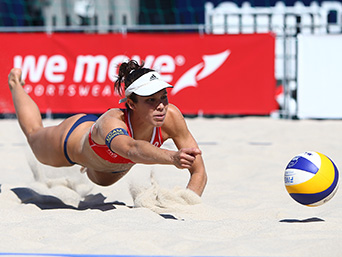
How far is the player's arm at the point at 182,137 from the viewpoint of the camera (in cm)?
336

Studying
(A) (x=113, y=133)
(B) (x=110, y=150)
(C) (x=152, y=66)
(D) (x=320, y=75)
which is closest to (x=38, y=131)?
(B) (x=110, y=150)

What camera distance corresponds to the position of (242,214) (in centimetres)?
323

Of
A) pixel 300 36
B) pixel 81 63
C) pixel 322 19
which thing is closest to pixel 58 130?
pixel 81 63

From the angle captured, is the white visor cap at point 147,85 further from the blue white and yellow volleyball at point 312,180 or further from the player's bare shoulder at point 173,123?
the blue white and yellow volleyball at point 312,180

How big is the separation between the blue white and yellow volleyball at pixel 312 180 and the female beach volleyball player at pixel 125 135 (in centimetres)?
61

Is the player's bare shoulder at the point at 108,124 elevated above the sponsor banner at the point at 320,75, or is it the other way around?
the player's bare shoulder at the point at 108,124

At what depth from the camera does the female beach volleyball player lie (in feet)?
9.04

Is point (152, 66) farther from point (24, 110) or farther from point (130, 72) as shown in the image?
point (130, 72)

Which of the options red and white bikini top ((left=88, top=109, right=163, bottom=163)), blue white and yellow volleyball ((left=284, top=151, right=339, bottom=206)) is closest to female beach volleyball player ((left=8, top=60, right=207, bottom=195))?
red and white bikini top ((left=88, top=109, right=163, bottom=163))

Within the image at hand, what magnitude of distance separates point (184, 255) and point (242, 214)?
107 cm

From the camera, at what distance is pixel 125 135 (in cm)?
288

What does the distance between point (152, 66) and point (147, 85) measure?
18.8ft

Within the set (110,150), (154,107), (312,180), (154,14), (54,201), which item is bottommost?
(54,201)

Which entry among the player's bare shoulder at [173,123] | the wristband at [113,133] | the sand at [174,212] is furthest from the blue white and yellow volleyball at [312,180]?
the wristband at [113,133]
